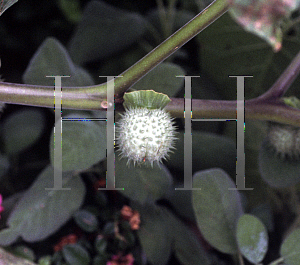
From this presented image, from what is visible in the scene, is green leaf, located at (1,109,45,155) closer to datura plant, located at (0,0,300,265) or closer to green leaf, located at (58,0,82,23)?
datura plant, located at (0,0,300,265)

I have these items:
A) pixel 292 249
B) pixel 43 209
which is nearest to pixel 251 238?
pixel 292 249

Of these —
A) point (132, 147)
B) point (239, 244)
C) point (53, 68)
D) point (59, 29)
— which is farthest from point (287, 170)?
point (59, 29)

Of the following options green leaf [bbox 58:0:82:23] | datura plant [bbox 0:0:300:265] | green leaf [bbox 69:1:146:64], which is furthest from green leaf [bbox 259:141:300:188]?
green leaf [bbox 58:0:82:23]

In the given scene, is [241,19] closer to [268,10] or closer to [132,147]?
[268,10]

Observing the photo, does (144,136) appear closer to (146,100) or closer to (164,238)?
(146,100)

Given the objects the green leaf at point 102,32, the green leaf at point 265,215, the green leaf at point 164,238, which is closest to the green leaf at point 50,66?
the green leaf at point 102,32
